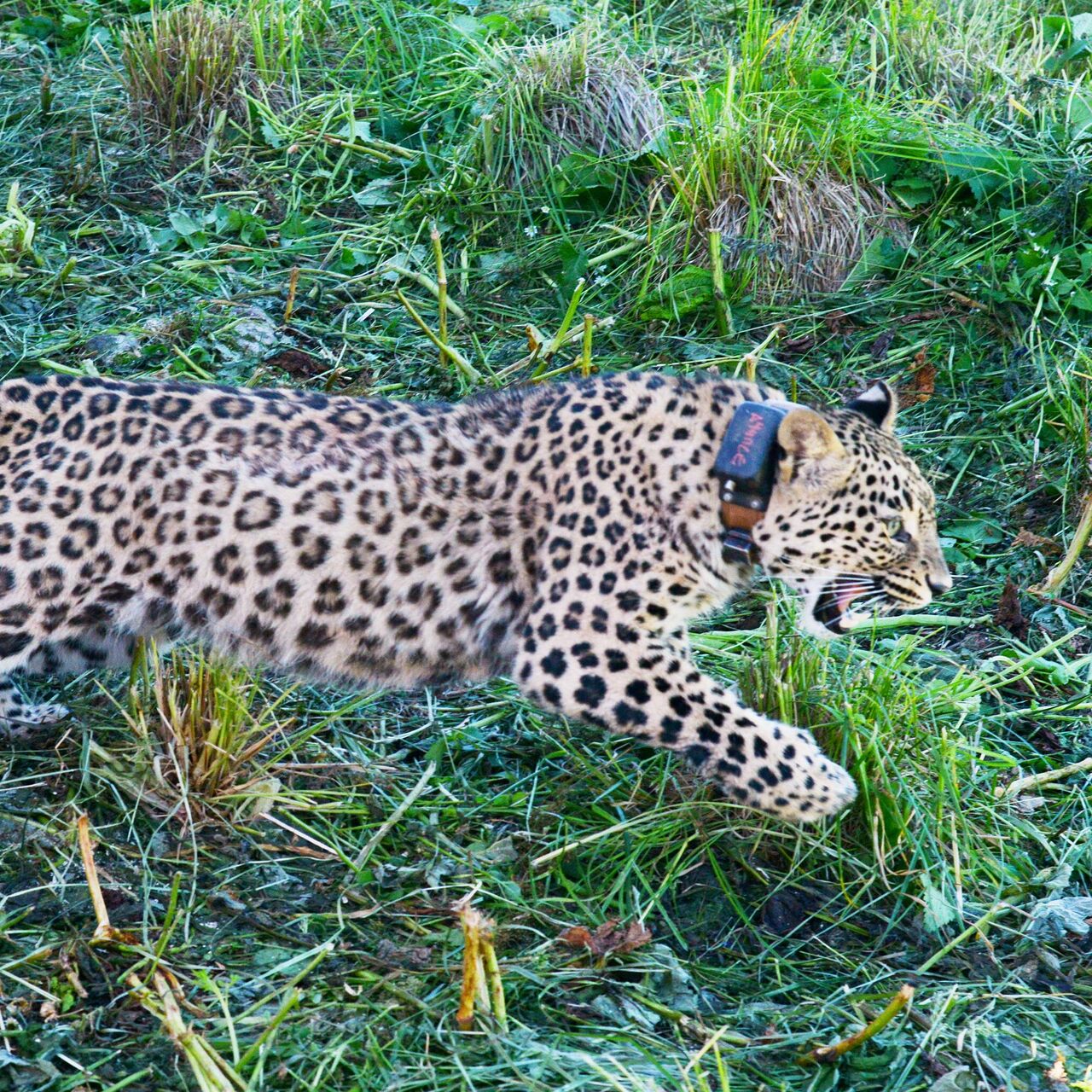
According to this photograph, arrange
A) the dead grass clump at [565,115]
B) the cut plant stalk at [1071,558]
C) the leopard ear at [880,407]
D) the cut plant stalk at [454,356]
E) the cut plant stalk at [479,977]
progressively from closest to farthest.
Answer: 1. the cut plant stalk at [479,977]
2. the leopard ear at [880,407]
3. the cut plant stalk at [1071,558]
4. the cut plant stalk at [454,356]
5. the dead grass clump at [565,115]

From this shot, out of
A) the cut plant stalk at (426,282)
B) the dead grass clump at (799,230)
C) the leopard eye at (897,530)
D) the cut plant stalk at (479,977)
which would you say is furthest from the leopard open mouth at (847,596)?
the cut plant stalk at (426,282)

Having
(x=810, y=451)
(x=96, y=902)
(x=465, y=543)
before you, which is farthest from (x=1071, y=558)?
(x=96, y=902)

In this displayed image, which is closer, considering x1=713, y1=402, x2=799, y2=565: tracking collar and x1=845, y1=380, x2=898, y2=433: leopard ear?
x1=713, y1=402, x2=799, y2=565: tracking collar

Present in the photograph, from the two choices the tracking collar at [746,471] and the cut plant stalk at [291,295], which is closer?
the tracking collar at [746,471]

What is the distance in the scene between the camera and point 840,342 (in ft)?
25.9

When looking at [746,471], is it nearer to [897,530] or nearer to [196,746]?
[897,530]

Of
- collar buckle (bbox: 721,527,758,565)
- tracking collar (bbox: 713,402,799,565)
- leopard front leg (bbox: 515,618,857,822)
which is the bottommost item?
leopard front leg (bbox: 515,618,857,822)

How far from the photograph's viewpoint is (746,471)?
17.5 ft

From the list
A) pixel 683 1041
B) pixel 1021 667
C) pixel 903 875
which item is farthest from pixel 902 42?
Result: pixel 683 1041

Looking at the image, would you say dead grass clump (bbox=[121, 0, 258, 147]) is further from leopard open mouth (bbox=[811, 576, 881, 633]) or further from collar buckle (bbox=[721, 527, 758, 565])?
leopard open mouth (bbox=[811, 576, 881, 633])

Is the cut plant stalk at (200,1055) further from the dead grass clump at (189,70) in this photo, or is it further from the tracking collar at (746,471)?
the dead grass clump at (189,70)

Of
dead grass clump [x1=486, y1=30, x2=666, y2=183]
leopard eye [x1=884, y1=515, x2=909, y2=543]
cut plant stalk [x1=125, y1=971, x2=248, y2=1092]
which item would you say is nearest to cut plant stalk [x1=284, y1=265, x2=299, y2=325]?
dead grass clump [x1=486, y1=30, x2=666, y2=183]

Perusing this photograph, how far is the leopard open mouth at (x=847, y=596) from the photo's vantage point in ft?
18.1

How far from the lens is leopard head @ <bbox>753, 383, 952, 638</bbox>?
17.5 ft
